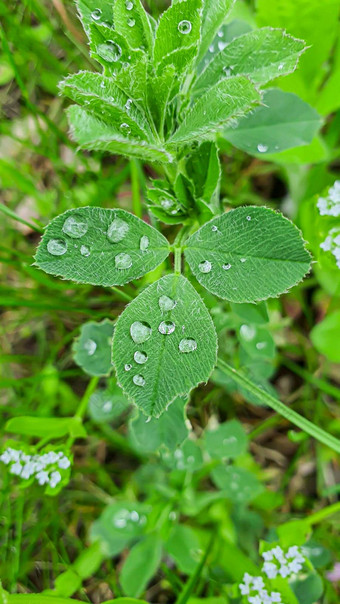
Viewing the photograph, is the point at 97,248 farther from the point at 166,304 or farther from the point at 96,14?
the point at 96,14

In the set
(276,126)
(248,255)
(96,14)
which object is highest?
(96,14)

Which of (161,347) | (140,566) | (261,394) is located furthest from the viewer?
(140,566)

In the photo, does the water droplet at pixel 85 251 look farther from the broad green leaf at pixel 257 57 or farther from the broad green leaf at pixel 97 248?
the broad green leaf at pixel 257 57

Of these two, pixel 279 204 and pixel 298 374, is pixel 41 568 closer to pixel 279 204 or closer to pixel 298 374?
pixel 298 374

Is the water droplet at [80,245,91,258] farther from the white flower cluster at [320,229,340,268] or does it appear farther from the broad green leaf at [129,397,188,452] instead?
the white flower cluster at [320,229,340,268]

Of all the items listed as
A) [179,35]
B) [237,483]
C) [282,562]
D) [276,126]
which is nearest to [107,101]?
[179,35]

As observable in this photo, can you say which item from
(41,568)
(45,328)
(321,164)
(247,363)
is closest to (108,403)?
(247,363)
